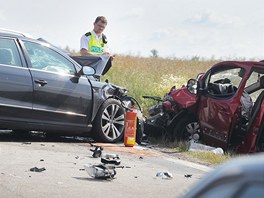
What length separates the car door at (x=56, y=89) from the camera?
392 inches

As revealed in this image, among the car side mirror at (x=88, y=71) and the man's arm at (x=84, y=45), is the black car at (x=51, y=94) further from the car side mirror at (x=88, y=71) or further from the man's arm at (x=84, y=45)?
the man's arm at (x=84, y=45)

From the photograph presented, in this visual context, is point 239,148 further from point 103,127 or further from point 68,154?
point 68,154

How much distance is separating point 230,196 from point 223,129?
8.81 m

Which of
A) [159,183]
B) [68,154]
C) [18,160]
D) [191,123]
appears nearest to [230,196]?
[159,183]

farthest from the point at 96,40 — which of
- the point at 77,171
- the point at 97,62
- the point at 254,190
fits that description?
the point at 254,190

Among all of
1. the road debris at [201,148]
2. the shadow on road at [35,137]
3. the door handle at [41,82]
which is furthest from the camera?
the road debris at [201,148]

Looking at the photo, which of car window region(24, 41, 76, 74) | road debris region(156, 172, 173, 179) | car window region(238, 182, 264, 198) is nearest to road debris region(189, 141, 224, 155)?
car window region(24, 41, 76, 74)

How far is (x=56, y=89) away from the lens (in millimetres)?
10117

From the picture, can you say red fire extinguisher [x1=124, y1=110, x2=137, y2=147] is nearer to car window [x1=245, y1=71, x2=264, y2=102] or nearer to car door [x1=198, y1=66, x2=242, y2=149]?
car door [x1=198, y1=66, x2=242, y2=149]

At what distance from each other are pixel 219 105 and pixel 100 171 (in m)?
3.77

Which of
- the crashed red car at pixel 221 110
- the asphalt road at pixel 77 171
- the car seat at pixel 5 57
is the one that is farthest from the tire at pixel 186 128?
the car seat at pixel 5 57

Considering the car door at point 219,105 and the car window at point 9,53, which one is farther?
the car door at point 219,105

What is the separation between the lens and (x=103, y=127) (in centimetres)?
1065

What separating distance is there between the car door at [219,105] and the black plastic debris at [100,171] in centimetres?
338
